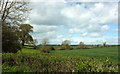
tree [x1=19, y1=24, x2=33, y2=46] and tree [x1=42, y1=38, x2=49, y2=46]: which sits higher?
tree [x1=19, y1=24, x2=33, y2=46]

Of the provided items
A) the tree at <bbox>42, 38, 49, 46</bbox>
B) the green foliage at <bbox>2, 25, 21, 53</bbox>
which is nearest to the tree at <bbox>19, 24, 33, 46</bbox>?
the tree at <bbox>42, 38, 49, 46</bbox>

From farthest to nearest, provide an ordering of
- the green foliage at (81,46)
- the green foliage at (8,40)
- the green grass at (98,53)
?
the green foliage at (81,46) → the green grass at (98,53) → the green foliage at (8,40)

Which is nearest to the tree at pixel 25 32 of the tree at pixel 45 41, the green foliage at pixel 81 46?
the tree at pixel 45 41

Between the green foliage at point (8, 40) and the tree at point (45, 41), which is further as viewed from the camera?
the tree at point (45, 41)

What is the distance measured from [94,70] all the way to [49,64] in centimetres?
195

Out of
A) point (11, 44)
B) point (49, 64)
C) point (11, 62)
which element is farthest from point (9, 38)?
point (49, 64)

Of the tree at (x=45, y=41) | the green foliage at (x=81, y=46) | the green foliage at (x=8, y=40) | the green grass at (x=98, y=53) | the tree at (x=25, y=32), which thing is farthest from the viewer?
the green foliage at (x=81, y=46)

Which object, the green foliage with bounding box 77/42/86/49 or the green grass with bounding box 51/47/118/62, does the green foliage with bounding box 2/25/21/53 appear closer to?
the green grass with bounding box 51/47/118/62

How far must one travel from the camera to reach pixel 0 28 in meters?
7.87

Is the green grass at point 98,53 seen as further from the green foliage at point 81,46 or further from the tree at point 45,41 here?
the green foliage at point 81,46

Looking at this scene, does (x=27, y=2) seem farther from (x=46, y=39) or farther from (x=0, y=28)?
(x=0, y=28)

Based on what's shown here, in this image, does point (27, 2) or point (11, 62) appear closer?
point (11, 62)

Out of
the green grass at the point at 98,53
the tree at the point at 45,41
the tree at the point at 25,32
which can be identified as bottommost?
the green grass at the point at 98,53

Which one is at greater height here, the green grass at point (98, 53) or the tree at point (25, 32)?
the tree at point (25, 32)
